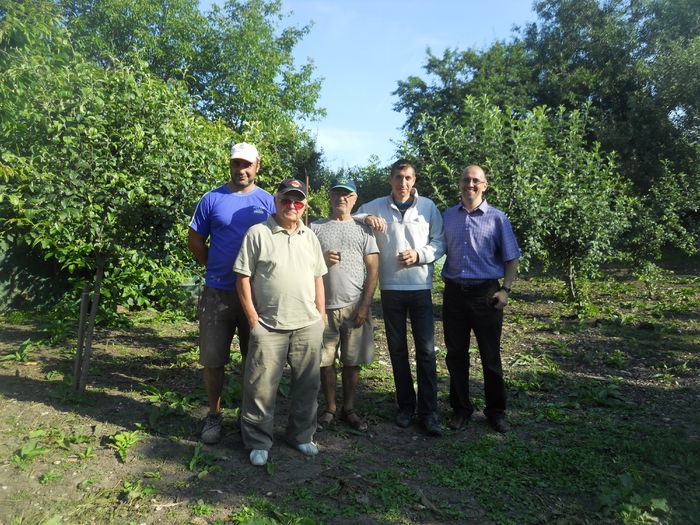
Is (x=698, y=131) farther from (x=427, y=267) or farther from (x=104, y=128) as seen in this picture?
(x=104, y=128)

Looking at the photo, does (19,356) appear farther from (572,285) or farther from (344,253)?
(572,285)

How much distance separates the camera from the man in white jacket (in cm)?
414

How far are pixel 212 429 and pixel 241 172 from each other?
1907 millimetres

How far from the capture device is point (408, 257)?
13.3 feet

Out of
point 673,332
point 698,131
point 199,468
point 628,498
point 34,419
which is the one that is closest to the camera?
point 628,498

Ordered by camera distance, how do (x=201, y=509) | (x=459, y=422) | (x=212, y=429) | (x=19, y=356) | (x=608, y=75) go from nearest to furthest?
(x=201, y=509) → (x=212, y=429) → (x=459, y=422) → (x=19, y=356) → (x=608, y=75)

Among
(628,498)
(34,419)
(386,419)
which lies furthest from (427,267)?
(34,419)

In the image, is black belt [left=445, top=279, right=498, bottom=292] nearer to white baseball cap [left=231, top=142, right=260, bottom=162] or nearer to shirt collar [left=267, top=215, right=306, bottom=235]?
shirt collar [left=267, top=215, right=306, bottom=235]

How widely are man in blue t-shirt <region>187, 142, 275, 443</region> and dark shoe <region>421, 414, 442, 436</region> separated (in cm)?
163

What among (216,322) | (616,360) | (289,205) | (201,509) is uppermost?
(289,205)

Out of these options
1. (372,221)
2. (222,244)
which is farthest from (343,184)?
(222,244)

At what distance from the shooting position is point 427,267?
13.8 feet

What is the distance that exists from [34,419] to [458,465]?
3.29m

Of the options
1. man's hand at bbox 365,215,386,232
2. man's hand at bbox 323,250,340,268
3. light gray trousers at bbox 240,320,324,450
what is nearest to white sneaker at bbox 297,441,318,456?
light gray trousers at bbox 240,320,324,450
